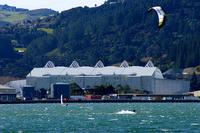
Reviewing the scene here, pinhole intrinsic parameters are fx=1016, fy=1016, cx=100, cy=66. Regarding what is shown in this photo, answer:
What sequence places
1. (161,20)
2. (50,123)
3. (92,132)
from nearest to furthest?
1. (161,20)
2. (92,132)
3. (50,123)

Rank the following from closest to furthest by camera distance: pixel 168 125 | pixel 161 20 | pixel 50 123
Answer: pixel 161 20, pixel 168 125, pixel 50 123

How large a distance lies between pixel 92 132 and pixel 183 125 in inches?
523

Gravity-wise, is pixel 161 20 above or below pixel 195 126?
above

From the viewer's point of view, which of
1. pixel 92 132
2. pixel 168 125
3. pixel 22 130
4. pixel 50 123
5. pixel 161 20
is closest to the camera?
pixel 161 20

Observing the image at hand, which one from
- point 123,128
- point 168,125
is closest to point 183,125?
point 168,125

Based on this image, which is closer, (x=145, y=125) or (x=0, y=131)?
(x=0, y=131)

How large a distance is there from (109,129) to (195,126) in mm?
8719

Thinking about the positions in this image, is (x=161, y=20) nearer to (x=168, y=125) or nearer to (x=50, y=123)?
(x=168, y=125)

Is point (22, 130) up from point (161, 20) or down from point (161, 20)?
down

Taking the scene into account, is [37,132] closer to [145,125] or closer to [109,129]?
[109,129]

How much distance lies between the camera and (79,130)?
8369cm

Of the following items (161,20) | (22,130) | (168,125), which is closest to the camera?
(161,20)

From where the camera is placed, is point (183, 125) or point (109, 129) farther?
point (183, 125)

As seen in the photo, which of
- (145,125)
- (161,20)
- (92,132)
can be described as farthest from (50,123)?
(161,20)
